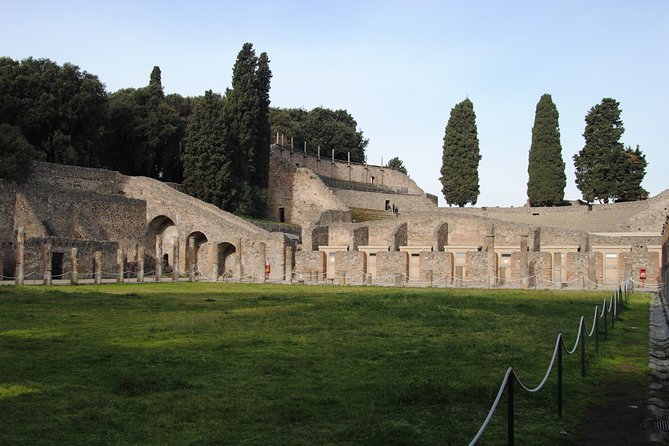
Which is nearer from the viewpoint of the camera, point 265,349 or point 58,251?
point 265,349

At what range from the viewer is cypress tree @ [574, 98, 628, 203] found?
58.4 meters

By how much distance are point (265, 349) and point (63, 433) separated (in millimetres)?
5992

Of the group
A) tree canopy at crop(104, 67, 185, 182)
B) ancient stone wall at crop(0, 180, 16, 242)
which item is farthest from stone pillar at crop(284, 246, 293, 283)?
tree canopy at crop(104, 67, 185, 182)

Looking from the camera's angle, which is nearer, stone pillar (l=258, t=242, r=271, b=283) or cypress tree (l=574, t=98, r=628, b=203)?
stone pillar (l=258, t=242, r=271, b=283)

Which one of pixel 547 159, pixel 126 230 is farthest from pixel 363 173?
pixel 126 230

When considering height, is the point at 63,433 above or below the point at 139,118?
below

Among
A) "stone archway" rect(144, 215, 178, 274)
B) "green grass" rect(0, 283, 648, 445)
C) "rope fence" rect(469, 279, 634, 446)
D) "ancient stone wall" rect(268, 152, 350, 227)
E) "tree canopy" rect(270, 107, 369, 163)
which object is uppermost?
"tree canopy" rect(270, 107, 369, 163)

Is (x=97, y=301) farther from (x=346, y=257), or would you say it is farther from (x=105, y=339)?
(x=346, y=257)

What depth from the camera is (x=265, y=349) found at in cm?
1341

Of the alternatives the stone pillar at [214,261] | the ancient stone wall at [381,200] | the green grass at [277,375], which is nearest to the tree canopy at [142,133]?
the stone pillar at [214,261]

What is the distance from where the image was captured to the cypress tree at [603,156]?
5841 cm

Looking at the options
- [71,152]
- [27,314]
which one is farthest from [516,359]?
[71,152]

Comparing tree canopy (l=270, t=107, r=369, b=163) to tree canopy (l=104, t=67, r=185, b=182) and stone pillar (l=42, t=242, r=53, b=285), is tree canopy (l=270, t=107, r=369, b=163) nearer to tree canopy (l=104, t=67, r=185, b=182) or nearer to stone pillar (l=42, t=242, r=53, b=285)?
tree canopy (l=104, t=67, r=185, b=182)

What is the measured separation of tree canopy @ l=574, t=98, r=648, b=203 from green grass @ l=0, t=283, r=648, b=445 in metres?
41.0
